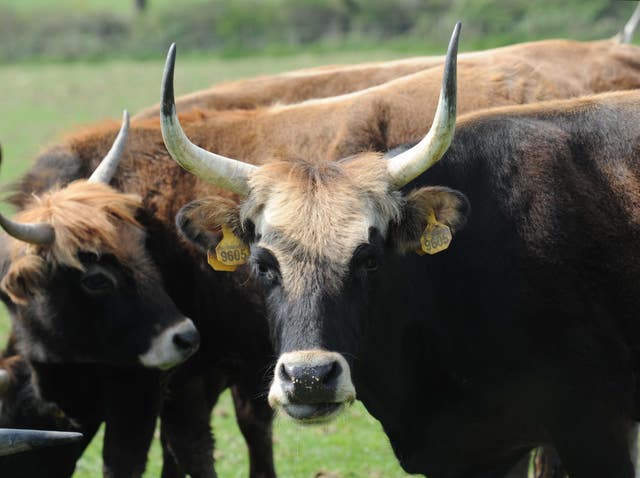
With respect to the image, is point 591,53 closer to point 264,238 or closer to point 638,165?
point 638,165

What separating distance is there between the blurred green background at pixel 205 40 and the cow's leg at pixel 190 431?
11004 mm

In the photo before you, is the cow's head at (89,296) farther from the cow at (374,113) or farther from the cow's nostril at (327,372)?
the cow's nostril at (327,372)

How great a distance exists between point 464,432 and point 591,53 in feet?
12.8

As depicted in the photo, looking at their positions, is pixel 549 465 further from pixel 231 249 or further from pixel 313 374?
pixel 313 374

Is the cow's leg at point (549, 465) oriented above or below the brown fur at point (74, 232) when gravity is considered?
below

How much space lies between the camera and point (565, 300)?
5277mm

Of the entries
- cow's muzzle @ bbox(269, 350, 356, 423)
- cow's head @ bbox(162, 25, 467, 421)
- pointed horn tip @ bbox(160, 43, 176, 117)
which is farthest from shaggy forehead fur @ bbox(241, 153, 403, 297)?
pointed horn tip @ bbox(160, 43, 176, 117)

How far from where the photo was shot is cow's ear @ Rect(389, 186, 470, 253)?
527 cm

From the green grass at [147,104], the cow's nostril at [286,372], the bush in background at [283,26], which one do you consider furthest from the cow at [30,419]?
the bush in background at [283,26]

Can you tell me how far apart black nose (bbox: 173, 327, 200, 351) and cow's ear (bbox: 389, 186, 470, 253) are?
155cm

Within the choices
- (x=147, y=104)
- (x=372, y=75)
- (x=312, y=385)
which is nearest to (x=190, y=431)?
(x=312, y=385)

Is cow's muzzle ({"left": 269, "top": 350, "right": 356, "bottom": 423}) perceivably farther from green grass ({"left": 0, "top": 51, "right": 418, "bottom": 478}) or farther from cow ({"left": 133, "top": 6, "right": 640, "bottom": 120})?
cow ({"left": 133, "top": 6, "right": 640, "bottom": 120})

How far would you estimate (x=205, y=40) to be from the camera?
3912 cm

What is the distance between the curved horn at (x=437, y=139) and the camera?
5.03 m
